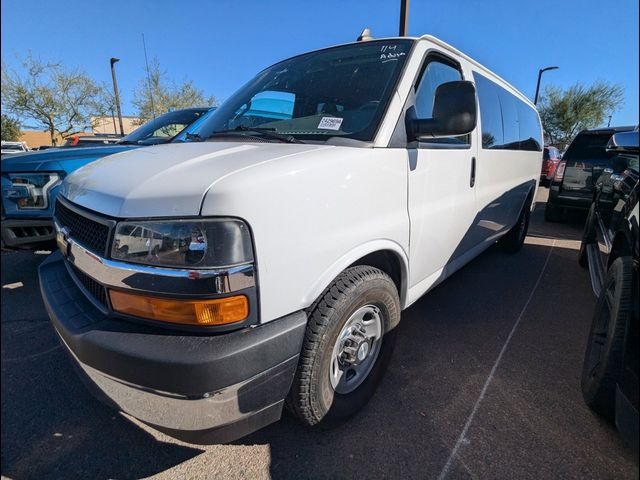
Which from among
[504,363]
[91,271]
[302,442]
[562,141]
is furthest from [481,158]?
[562,141]

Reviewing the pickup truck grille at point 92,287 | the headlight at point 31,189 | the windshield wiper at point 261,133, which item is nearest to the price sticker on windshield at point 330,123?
the windshield wiper at point 261,133

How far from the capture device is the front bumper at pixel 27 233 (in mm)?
3107

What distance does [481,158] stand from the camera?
9.36 ft

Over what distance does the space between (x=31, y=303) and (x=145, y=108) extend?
70.4 ft

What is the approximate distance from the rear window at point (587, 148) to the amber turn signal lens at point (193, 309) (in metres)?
7.37

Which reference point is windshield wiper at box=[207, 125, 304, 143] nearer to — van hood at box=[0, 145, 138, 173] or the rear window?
van hood at box=[0, 145, 138, 173]

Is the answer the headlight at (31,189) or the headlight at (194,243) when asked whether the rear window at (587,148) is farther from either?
the headlight at (31,189)

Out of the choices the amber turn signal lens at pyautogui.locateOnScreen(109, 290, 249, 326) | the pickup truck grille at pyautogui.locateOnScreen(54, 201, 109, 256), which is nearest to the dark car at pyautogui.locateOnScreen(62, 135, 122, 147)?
the pickup truck grille at pyautogui.locateOnScreen(54, 201, 109, 256)

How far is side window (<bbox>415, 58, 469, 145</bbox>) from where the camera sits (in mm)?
2156

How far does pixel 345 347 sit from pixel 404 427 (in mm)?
575

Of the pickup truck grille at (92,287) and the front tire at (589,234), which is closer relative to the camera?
the pickup truck grille at (92,287)

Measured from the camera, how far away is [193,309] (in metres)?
1.28

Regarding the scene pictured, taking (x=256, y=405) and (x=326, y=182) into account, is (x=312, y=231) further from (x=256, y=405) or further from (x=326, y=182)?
(x=256, y=405)

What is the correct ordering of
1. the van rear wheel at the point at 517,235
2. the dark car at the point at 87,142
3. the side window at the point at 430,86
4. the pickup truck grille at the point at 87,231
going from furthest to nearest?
the van rear wheel at the point at 517,235
the dark car at the point at 87,142
the side window at the point at 430,86
the pickup truck grille at the point at 87,231
